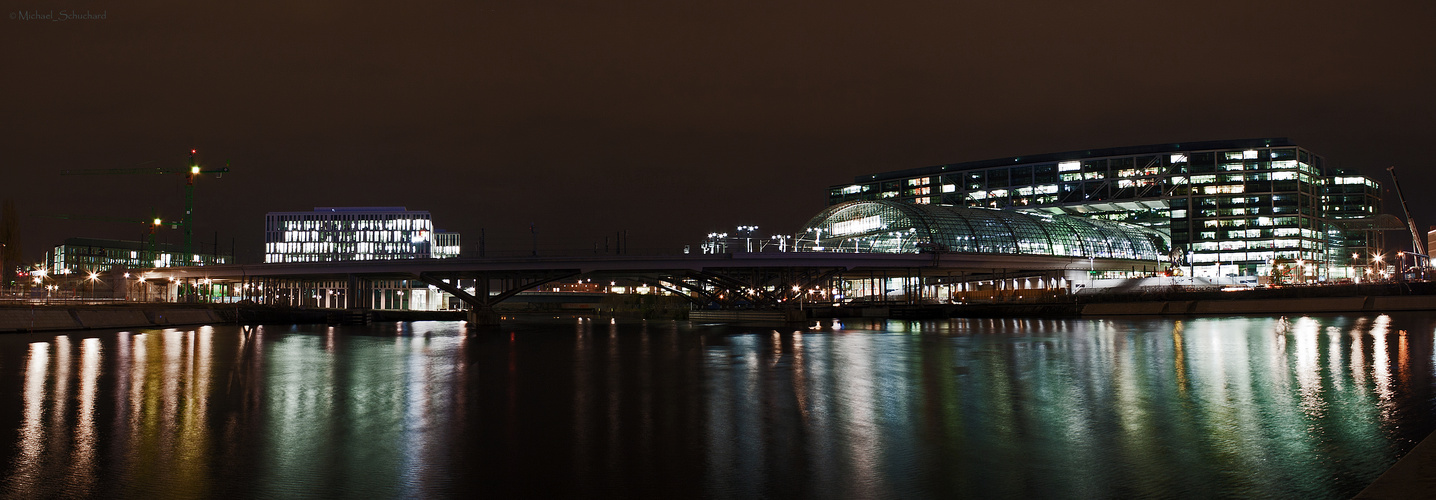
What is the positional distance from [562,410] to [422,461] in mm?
7219

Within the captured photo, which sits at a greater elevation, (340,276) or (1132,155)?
(1132,155)

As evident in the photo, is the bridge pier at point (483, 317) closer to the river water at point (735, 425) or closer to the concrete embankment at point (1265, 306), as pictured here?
the river water at point (735, 425)

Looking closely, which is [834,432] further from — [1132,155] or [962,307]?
[1132,155]

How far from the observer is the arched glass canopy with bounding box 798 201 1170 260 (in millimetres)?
137875

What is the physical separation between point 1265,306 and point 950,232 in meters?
60.0

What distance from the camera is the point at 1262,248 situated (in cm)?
18000

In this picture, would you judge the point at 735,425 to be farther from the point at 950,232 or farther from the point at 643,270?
the point at 950,232

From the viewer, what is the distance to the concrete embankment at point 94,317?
69.2 m

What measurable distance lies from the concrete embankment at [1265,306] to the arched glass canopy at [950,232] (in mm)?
38837

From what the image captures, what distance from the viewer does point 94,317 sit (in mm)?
76375

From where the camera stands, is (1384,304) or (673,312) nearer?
(1384,304)

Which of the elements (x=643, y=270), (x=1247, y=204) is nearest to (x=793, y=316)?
(x=643, y=270)

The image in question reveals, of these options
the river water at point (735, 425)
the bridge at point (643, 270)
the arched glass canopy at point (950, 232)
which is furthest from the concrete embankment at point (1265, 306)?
the river water at point (735, 425)

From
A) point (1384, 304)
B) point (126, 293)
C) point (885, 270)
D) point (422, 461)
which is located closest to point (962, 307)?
point (885, 270)
